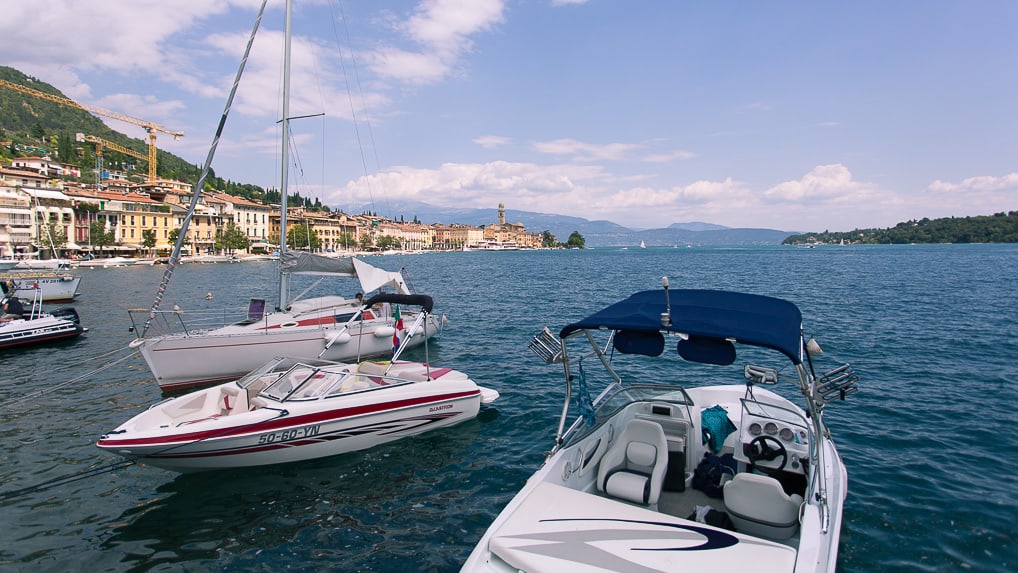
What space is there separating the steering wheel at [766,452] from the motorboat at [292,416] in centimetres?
606

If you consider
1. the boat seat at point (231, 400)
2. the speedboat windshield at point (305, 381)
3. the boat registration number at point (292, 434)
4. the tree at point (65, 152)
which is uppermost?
the tree at point (65, 152)

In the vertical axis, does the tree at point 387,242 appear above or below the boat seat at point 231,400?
above

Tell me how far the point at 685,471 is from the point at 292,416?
6516 millimetres

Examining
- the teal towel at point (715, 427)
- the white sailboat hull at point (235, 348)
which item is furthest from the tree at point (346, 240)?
the teal towel at point (715, 427)

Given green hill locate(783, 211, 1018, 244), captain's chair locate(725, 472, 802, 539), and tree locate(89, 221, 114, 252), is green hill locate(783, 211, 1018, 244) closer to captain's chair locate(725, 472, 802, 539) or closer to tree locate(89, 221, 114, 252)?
captain's chair locate(725, 472, 802, 539)

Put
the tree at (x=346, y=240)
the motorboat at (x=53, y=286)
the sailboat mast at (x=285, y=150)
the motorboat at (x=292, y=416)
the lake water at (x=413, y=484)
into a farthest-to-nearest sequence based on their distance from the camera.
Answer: the tree at (x=346, y=240) < the motorboat at (x=53, y=286) < the sailboat mast at (x=285, y=150) < the motorboat at (x=292, y=416) < the lake water at (x=413, y=484)

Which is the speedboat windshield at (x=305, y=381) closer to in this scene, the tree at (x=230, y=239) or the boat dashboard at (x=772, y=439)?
the boat dashboard at (x=772, y=439)

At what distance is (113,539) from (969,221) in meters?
249

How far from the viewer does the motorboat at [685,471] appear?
4.15 meters

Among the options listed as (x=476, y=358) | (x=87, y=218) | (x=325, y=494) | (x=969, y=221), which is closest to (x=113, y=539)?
(x=325, y=494)

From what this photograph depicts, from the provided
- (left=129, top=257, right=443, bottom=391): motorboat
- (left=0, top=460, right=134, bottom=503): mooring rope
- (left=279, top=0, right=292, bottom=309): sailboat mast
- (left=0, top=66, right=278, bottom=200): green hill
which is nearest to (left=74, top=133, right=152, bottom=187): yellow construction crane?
(left=0, top=66, right=278, bottom=200): green hill

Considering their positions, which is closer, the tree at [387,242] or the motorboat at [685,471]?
the motorboat at [685,471]

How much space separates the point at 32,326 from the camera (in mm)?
19344

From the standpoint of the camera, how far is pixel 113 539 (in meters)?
6.93
